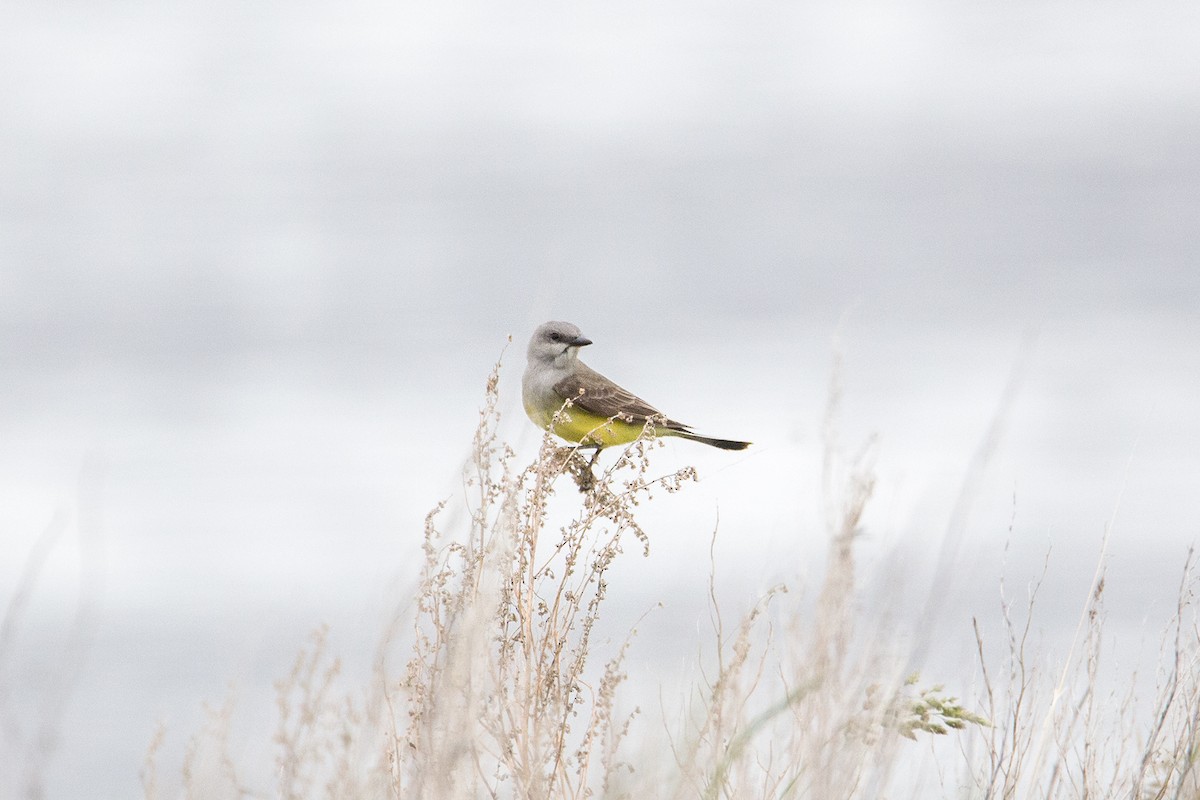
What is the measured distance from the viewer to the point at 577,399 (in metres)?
6.54

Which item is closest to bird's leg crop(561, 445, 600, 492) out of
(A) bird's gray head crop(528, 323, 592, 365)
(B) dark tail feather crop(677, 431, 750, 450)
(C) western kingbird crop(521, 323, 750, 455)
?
(C) western kingbird crop(521, 323, 750, 455)

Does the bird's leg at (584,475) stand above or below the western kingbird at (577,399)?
below

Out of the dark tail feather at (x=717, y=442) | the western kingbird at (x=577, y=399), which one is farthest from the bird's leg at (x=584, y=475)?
the dark tail feather at (x=717, y=442)

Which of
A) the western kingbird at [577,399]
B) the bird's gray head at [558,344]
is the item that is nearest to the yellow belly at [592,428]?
the western kingbird at [577,399]

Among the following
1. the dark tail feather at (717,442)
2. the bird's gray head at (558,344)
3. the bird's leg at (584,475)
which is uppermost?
the bird's gray head at (558,344)

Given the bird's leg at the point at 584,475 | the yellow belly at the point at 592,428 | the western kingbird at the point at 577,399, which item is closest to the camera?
the bird's leg at the point at 584,475

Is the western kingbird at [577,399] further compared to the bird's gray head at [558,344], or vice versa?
the bird's gray head at [558,344]

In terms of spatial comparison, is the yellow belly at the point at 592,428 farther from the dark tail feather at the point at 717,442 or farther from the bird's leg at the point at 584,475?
the bird's leg at the point at 584,475

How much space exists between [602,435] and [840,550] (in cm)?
275

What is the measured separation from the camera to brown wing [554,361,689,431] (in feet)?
21.1

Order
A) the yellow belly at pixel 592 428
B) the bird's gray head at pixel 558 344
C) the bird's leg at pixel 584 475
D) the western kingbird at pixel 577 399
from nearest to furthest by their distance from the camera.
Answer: the bird's leg at pixel 584 475 → the yellow belly at pixel 592 428 → the western kingbird at pixel 577 399 → the bird's gray head at pixel 558 344

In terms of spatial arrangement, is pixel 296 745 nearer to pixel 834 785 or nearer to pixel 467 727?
pixel 467 727

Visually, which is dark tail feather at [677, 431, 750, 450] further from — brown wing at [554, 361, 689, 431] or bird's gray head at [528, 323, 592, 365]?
bird's gray head at [528, 323, 592, 365]

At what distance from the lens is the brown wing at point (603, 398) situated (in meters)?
6.43
